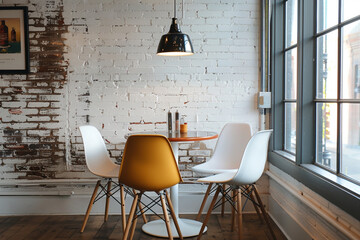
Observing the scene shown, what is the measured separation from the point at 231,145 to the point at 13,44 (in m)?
2.53

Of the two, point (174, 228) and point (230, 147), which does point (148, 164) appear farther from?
point (230, 147)

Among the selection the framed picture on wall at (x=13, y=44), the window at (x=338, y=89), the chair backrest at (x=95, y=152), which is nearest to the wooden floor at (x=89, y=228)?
the chair backrest at (x=95, y=152)

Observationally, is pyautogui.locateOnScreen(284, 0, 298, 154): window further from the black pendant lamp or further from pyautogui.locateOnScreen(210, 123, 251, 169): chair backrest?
the black pendant lamp

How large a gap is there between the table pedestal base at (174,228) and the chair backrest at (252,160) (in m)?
0.74

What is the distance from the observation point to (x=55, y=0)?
4734 millimetres

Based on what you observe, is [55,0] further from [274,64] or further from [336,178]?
[336,178]

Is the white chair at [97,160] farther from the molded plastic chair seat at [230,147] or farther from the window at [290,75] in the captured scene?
the window at [290,75]

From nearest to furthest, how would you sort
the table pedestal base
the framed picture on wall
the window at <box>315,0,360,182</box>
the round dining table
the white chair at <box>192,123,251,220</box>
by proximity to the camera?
the window at <box>315,0,360,182</box> → the round dining table → the table pedestal base → the white chair at <box>192,123,251,220</box> → the framed picture on wall

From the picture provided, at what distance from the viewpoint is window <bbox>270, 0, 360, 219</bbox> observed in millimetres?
2857

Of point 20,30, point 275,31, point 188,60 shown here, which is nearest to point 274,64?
point 275,31

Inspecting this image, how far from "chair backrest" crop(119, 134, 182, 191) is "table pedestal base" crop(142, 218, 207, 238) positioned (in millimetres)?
677

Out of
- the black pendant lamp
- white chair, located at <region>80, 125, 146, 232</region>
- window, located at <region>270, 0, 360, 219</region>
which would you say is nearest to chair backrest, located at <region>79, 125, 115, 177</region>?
white chair, located at <region>80, 125, 146, 232</region>

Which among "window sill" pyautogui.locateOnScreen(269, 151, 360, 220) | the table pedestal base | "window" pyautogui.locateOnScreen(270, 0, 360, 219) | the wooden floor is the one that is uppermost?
"window" pyautogui.locateOnScreen(270, 0, 360, 219)

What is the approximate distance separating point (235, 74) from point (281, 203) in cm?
144
